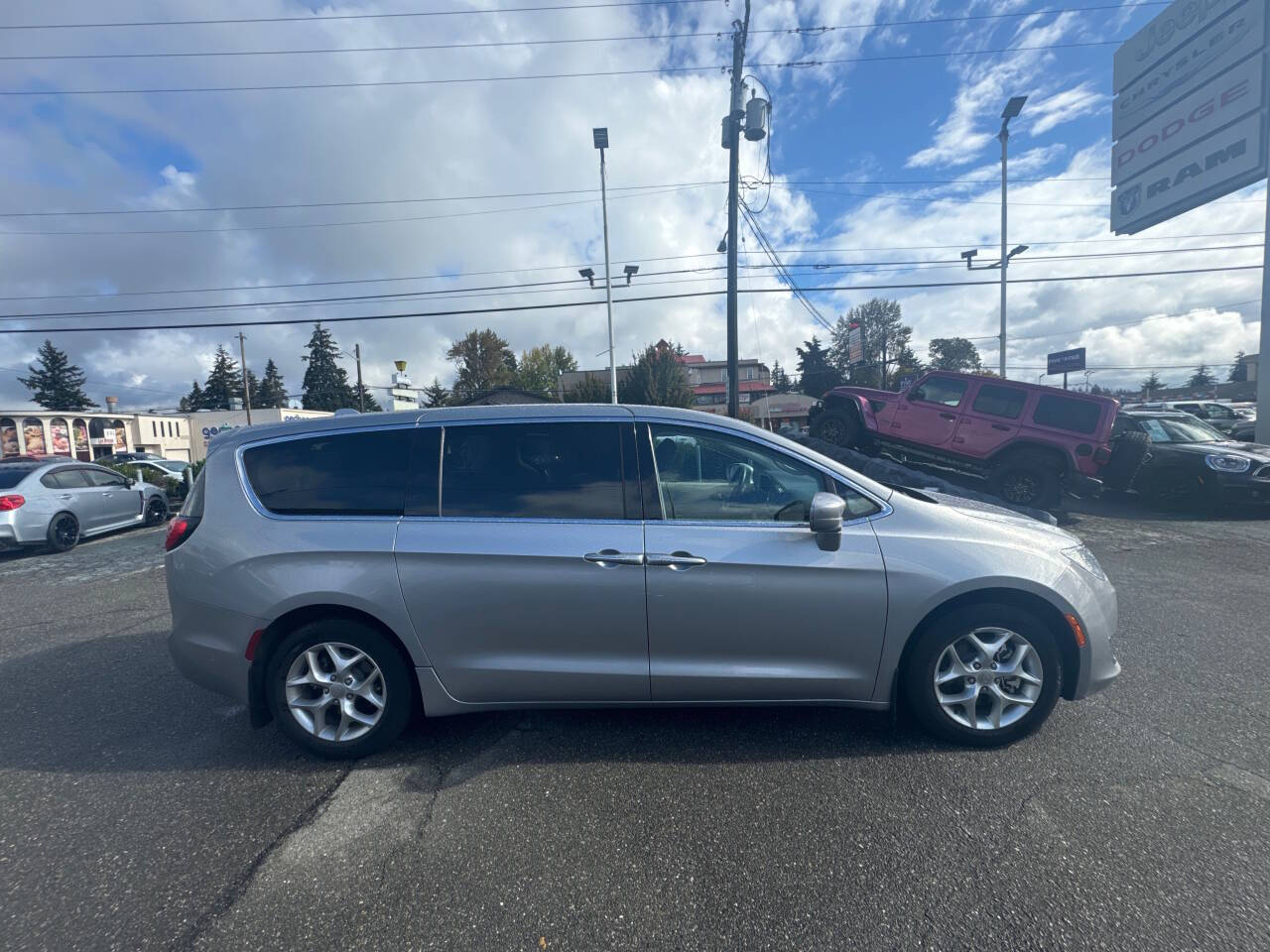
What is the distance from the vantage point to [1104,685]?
315 cm

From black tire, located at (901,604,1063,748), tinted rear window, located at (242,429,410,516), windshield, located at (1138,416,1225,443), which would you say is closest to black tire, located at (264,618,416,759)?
tinted rear window, located at (242,429,410,516)

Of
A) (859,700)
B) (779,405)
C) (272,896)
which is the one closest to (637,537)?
(859,700)

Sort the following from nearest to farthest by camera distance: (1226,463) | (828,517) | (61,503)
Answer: (828,517) < (61,503) < (1226,463)

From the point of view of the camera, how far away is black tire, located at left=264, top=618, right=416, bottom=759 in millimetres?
3066

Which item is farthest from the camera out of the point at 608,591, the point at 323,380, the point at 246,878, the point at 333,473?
the point at 323,380

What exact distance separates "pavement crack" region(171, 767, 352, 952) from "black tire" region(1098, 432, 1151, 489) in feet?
38.4

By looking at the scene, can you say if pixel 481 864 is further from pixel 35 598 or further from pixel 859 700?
pixel 35 598

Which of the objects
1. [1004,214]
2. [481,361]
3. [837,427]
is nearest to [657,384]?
[1004,214]

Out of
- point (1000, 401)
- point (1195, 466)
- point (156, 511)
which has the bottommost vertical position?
point (156, 511)

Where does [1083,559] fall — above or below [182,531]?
below

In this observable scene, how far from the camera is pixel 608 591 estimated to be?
2.99m

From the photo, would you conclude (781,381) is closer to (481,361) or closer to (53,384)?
(481,361)

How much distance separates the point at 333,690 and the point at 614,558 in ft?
5.02

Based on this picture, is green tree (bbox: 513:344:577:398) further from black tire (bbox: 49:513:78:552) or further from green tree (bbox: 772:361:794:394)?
black tire (bbox: 49:513:78:552)
